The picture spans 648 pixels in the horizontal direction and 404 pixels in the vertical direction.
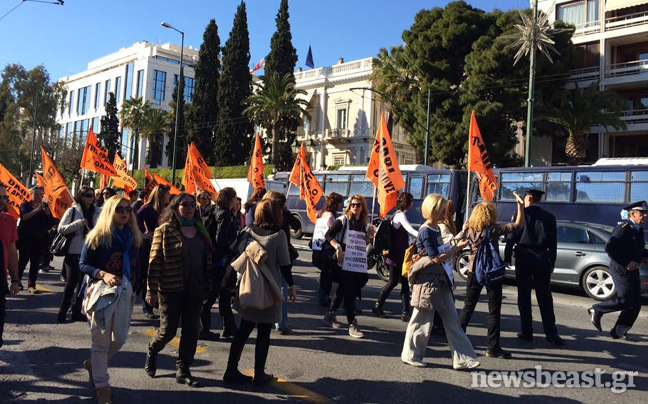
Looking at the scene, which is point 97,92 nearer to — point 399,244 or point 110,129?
point 110,129

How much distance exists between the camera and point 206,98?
4547cm

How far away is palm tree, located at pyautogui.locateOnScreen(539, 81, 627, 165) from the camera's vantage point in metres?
27.4

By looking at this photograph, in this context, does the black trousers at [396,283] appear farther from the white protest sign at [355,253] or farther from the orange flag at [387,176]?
the orange flag at [387,176]

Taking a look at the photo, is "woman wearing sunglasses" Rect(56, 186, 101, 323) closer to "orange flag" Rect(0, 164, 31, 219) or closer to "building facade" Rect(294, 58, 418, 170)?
"orange flag" Rect(0, 164, 31, 219)

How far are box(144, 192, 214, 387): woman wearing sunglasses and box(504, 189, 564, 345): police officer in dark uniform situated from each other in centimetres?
362

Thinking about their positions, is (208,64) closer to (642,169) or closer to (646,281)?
(642,169)

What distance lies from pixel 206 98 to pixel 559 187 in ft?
115

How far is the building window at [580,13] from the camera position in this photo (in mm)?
31156

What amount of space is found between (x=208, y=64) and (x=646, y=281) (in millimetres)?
42063

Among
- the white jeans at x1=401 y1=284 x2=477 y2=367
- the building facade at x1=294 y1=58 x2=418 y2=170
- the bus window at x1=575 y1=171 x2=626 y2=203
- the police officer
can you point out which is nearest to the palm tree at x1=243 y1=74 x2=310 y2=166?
the building facade at x1=294 y1=58 x2=418 y2=170

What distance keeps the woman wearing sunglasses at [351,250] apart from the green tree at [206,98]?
4025cm

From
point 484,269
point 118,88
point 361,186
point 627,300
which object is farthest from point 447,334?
point 118,88

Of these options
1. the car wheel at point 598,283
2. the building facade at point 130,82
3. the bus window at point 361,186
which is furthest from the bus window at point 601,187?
the building facade at point 130,82

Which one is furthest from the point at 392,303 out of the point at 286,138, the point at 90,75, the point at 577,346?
the point at 90,75
